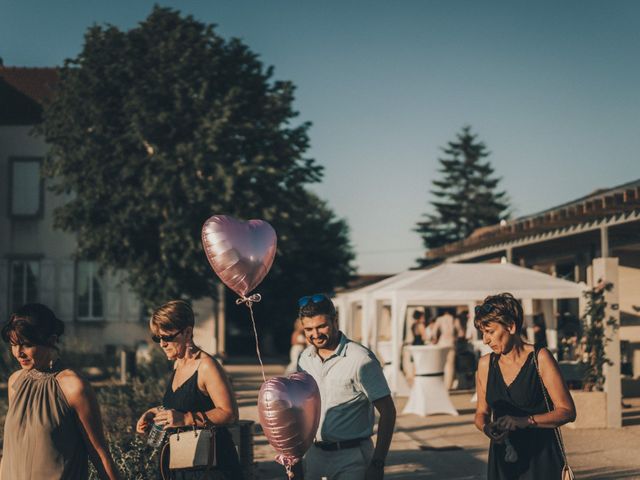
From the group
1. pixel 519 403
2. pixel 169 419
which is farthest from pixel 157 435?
pixel 519 403

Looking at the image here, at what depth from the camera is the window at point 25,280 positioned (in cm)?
2798

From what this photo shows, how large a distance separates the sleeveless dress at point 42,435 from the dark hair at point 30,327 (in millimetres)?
154

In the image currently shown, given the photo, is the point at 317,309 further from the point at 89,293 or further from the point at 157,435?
the point at 89,293

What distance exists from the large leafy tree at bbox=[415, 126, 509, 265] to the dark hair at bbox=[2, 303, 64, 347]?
59672 mm

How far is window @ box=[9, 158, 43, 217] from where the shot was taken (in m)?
28.2

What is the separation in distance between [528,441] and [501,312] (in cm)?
60

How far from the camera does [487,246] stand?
2097cm

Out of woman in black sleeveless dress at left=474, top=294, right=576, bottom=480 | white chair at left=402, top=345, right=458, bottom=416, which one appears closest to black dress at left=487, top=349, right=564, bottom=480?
woman in black sleeveless dress at left=474, top=294, right=576, bottom=480

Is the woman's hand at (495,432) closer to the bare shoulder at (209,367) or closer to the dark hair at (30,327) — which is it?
the bare shoulder at (209,367)

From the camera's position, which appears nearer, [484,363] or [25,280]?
[484,363]

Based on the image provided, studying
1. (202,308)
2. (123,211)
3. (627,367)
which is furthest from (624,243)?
(202,308)

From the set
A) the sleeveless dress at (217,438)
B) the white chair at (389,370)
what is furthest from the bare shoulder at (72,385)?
the white chair at (389,370)

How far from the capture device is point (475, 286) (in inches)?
578

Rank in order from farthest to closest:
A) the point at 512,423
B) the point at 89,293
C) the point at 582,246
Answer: the point at 89,293 → the point at 582,246 → the point at 512,423
